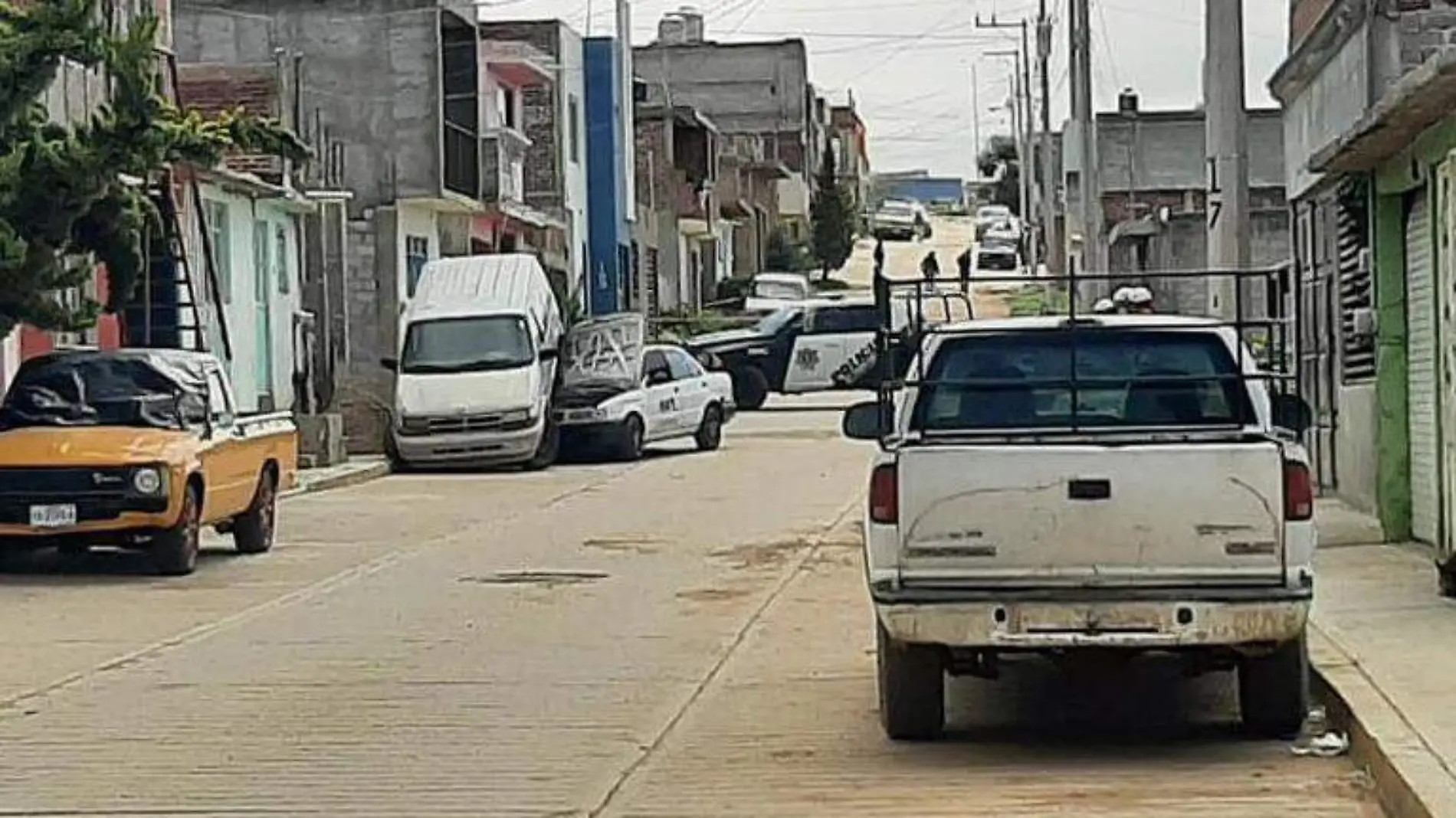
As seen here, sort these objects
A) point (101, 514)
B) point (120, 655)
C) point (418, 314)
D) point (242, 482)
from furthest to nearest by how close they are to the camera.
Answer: point (418, 314), point (242, 482), point (101, 514), point (120, 655)

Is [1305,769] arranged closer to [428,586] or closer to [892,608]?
[892,608]

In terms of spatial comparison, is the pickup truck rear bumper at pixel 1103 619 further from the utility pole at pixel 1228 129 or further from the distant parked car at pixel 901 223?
the distant parked car at pixel 901 223

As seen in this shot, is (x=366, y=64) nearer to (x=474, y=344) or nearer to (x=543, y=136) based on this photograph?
(x=474, y=344)

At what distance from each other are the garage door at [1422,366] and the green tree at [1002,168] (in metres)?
91.4

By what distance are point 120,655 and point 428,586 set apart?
4567 mm

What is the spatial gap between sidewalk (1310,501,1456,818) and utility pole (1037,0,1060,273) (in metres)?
43.7

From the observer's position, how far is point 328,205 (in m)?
41.0

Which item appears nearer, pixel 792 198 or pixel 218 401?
pixel 218 401

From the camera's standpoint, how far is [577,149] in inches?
2451

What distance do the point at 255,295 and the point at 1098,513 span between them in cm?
2835

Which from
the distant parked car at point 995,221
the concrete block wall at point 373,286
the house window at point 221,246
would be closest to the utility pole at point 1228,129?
the house window at point 221,246

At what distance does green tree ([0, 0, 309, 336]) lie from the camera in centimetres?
2128

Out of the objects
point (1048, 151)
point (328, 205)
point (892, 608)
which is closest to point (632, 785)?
point (892, 608)

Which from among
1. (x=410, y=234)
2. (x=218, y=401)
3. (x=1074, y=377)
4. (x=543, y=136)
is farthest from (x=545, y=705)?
(x=543, y=136)
